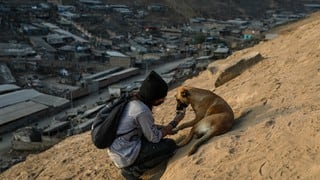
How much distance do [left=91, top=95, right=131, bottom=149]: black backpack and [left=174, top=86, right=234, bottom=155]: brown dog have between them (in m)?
0.94

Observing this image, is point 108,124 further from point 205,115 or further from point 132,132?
point 205,115

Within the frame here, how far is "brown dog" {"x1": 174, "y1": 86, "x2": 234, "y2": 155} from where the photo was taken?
17.9ft

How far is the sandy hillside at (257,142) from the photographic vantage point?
4.64 meters

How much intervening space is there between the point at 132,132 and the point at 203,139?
35.4 inches

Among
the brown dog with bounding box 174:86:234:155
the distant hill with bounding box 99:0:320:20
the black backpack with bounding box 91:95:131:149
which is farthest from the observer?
the distant hill with bounding box 99:0:320:20

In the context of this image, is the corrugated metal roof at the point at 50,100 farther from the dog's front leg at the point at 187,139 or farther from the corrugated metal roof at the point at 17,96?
the dog's front leg at the point at 187,139

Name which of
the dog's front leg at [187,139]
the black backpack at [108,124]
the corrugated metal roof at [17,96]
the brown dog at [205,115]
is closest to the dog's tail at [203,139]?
the brown dog at [205,115]

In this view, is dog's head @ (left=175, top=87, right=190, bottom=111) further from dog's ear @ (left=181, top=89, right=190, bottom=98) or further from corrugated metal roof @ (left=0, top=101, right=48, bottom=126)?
corrugated metal roof @ (left=0, top=101, right=48, bottom=126)

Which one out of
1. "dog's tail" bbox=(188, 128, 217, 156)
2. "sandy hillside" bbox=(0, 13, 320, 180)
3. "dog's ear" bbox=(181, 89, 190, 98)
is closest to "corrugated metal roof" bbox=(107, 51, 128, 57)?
"sandy hillside" bbox=(0, 13, 320, 180)

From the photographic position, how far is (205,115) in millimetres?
5770

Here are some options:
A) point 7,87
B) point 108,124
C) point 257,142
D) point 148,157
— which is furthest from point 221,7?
point 108,124

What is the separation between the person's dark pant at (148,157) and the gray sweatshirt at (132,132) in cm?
7

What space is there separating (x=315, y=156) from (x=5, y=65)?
32121mm

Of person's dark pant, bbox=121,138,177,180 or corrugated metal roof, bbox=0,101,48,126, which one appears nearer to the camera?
person's dark pant, bbox=121,138,177,180
